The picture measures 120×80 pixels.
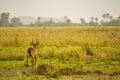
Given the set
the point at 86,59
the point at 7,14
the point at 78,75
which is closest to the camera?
the point at 78,75

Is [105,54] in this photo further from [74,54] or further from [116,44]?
[116,44]

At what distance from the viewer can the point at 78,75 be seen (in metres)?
10.8

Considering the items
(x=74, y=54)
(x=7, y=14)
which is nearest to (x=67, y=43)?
(x=74, y=54)

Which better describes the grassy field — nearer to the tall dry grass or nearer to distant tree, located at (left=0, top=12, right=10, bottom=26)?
the tall dry grass

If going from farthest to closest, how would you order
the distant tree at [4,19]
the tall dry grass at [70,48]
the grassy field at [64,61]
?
the distant tree at [4,19], the tall dry grass at [70,48], the grassy field at [64,61]

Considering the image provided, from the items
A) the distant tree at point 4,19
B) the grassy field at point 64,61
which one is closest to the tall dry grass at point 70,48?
the grassy field at point 64,61

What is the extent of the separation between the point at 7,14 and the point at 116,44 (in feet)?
369

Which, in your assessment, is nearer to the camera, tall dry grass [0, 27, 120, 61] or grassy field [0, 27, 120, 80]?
grassy field [0, 27, 120, 80]

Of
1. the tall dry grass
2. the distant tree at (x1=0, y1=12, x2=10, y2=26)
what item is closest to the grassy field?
the tall dry grass

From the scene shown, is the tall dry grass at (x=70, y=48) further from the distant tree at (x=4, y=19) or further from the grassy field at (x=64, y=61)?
the distant tree at (x=4, y=19)

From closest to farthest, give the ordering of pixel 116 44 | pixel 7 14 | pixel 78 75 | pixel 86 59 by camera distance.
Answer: pixel 78 75 → pixel 86 59 → pixel 116 44 → pixel 7 14

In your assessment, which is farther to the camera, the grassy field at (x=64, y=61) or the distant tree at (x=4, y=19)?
the distant tree at (x=4, y=19)

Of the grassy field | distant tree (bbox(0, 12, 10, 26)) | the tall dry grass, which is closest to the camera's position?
the grassy field

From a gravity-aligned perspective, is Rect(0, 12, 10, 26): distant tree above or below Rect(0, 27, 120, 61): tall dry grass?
above
